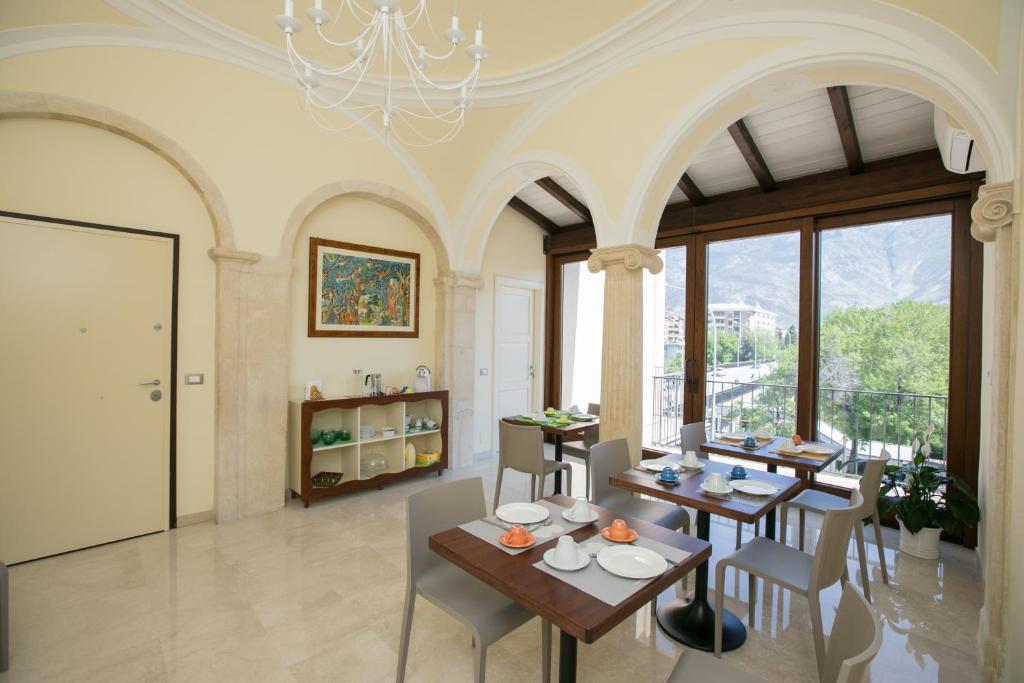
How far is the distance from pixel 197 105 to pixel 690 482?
4313 millimetres

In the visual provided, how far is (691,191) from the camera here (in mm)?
4824

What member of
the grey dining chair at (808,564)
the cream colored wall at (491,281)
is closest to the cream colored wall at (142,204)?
the cream colored wall at (491,281)

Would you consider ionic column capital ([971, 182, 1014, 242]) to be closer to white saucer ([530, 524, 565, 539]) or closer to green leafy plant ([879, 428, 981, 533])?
green leafy plant ([879, 428, 981, 533])

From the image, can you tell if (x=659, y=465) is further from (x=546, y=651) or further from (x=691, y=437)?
(x=546, y=651)

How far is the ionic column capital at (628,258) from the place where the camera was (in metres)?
3.50

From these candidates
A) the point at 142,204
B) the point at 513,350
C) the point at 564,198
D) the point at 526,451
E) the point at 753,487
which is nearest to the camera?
the point at 753,487

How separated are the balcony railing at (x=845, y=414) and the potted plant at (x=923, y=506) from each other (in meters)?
0.53

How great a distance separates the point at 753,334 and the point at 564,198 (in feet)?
8.49

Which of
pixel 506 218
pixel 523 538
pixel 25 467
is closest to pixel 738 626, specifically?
pixel 523 538

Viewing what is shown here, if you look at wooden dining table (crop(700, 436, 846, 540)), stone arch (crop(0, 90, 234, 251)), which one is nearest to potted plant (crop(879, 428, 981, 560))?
wooden dining table (crop(700, 436, 846, 540))

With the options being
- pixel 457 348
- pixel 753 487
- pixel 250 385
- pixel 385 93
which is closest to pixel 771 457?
pixel 753 487

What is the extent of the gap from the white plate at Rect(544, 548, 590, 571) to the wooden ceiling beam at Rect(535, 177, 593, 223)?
4392mm

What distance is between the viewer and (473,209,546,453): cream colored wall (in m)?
5.72

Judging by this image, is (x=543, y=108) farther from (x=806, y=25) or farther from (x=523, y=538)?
(x=523, y=538)
